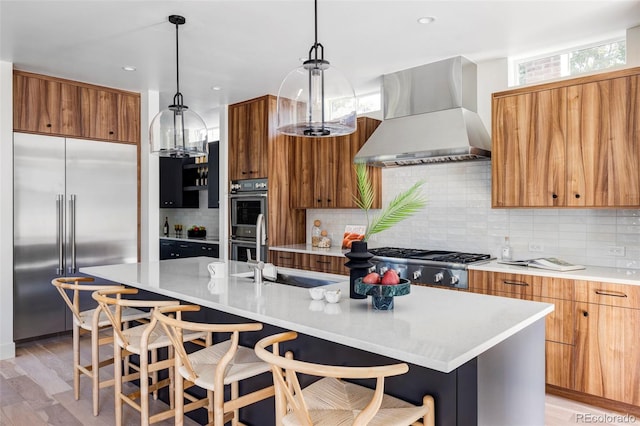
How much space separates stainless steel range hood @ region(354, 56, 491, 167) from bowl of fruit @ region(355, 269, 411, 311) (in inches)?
83.5

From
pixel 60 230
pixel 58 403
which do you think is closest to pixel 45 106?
pixel 60 230

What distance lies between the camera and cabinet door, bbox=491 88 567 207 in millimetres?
3410

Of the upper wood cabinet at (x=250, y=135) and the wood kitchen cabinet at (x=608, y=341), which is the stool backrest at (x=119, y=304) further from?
the upper wood cabinet at (x=250, y=135)

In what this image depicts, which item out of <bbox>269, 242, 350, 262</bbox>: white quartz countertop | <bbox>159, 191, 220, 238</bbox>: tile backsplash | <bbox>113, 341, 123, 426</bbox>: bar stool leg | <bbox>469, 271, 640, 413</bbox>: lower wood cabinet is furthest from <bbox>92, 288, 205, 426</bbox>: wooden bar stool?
<bbox>159, 191, 220, 238</bbox>: tile backsplash

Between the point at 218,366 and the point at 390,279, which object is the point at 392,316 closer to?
the point at 390,279

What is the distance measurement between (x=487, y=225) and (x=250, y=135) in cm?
299

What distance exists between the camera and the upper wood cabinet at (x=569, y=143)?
3102mm

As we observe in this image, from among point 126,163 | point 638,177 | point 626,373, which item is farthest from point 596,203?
point 126,163

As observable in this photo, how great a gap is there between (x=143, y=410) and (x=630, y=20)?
4.08 metres

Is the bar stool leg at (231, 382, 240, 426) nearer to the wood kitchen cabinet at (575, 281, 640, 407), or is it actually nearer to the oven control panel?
the wood kitchen cabinet at (575, 281, 640, 407)

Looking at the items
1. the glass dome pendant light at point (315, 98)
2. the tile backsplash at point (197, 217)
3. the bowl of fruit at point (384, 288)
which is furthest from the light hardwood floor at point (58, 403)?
the tile backsplash at point (197, 217)

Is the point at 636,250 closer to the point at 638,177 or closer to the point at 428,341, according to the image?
the point at 638,177

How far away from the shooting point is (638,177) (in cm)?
304

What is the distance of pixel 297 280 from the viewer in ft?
10.2
